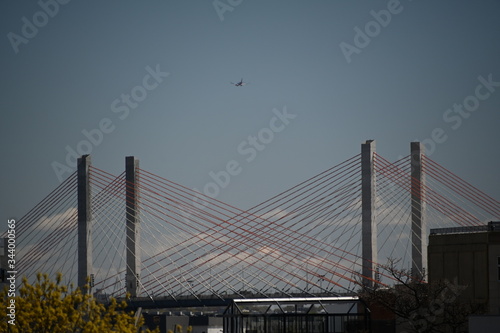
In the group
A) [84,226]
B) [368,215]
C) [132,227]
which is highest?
[368,215]

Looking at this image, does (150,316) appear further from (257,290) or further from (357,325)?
(357,325)

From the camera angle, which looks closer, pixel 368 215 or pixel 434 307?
pixel 434 307

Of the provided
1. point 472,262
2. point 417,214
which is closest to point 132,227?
point 417,214

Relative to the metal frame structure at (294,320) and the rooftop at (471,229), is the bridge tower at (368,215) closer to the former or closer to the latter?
the rooftop at (471,229)

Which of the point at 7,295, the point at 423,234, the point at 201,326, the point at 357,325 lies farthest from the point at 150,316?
the point at 7,295

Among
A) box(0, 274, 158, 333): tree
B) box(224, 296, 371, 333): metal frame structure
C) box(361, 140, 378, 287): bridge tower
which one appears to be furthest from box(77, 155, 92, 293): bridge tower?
box(0, 274, 158, 333): tree

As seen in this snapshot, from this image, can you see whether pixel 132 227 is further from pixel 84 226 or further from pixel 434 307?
pixel 434 307

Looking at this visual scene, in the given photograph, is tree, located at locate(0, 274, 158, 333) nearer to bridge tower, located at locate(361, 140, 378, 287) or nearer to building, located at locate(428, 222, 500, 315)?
building, located at locate(428, 222, 500, 315)
